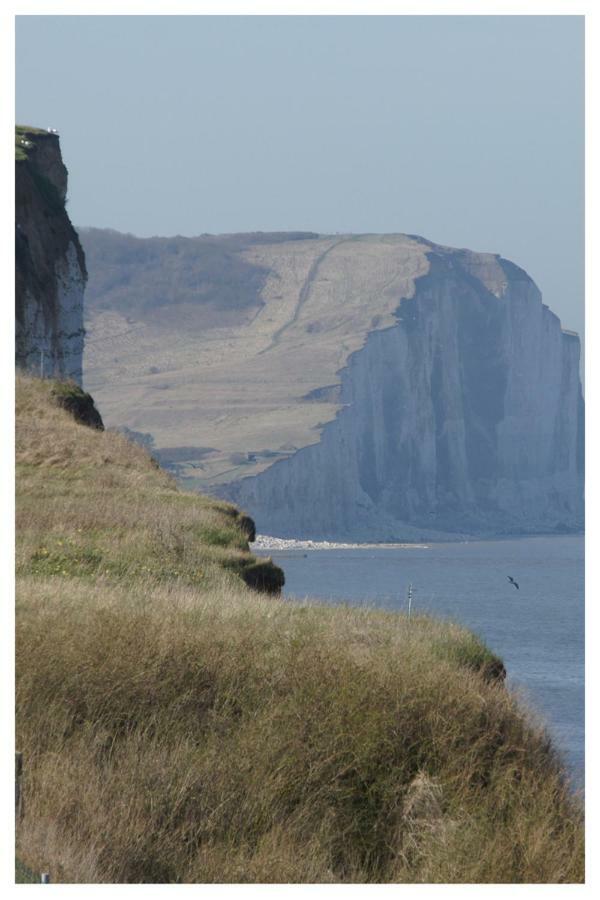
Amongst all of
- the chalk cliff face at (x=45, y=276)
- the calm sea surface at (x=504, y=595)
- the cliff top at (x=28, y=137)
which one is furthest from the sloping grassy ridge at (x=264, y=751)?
the cliff top at (x=28, y=137)

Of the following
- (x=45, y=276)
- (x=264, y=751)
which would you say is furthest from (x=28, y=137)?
(x=264, y=751)

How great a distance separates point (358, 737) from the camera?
1217cm

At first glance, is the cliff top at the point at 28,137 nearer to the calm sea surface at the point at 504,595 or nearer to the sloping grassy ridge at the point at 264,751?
the calm sea surface at the point at 504,595

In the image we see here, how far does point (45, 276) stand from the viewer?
42.7 metres

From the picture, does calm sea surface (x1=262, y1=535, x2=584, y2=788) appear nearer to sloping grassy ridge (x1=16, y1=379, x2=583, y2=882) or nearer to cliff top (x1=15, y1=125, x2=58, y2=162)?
sloping grassy ridge (x1=16, y1=379, x2=583, y2=882)

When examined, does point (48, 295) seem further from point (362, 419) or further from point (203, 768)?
point (362, 419)

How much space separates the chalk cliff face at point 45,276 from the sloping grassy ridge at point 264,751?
25.7 meters

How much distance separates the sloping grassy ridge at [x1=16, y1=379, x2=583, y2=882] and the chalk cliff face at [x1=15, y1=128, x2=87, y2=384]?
25683 millimetres

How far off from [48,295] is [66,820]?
33.4 metres

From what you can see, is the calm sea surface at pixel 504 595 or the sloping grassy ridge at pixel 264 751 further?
the calm sea surface at pixel 504 595

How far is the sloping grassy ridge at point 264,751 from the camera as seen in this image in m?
10.7

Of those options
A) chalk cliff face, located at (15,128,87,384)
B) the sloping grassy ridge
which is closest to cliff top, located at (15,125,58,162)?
chalk cliff face, located at (15,128,87,384)
